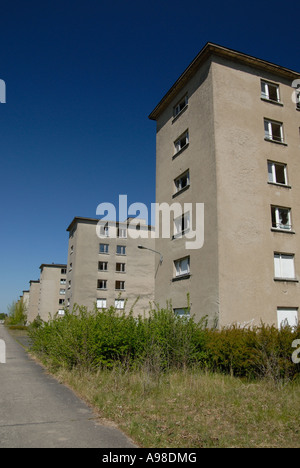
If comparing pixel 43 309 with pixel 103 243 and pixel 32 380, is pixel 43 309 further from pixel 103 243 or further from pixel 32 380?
pixel 32 380

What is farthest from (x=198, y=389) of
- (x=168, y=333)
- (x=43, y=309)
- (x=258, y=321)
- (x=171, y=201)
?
(x=43, y=309)

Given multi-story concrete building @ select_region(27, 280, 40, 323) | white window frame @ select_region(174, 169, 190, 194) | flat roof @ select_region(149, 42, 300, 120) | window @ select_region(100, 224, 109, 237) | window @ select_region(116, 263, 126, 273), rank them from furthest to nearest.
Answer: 1. multi-story concrete building @ select_region(27, 280, 40, 323)
2. window @ select_region(100, 224, 109, 237)
3. window @ select_region(116, 263, 126, 273)
4. white window frame @ select_region(174, 169, 190, 194)
5. flat roof @ select_region(149, 42, 300, 120)

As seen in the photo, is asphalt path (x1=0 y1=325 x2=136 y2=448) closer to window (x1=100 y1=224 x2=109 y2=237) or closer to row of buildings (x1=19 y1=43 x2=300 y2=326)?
row of buildings (x1=19 y1=43 x2=300 y2=326)

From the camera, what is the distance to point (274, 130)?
19.4 m

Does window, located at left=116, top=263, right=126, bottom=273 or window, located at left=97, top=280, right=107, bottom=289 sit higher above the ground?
window, located at left=116, top=263, right=126, bottom=273

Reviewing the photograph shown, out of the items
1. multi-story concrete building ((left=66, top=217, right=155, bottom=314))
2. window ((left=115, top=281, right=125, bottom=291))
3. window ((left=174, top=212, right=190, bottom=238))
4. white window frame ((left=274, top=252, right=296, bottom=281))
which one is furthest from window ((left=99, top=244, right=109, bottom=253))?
white window frame ((left=274, top=252, right=296, bottom=281))

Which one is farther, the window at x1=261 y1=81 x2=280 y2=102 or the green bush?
the window at x1=261 y1=81 x2=280 y2=102

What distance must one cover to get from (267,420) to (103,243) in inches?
1529

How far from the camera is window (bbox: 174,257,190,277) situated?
18.2 m

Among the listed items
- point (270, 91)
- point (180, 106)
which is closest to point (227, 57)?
point (270, 91)

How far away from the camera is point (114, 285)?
43.1 metres

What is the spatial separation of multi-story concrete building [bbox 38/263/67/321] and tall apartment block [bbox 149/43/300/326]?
50.8 meters

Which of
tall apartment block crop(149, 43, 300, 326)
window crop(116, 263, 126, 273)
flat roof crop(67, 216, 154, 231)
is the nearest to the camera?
tall apartment block crop(149, 43, 300, 326)

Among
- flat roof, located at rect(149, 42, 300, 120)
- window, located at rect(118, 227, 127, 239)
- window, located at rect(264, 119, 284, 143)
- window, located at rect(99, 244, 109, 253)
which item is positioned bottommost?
window, located at rect(99, 244, 109, 253)
